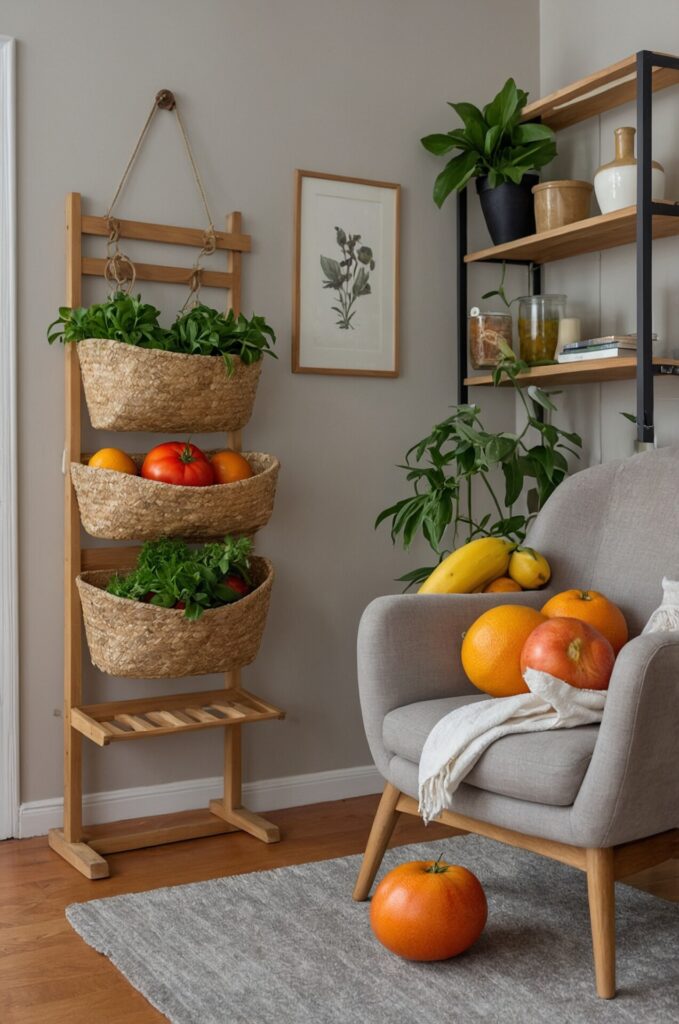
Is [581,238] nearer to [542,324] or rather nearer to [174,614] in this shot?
[542,324]

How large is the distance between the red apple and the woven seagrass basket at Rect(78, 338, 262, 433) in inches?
40.3

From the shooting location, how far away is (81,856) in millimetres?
2520

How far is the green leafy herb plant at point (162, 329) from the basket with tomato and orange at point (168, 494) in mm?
243

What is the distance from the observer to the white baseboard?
2.76m

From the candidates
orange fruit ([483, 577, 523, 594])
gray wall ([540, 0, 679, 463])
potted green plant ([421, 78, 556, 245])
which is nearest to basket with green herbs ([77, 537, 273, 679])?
orange fruit ([483, 577, 523, 594])

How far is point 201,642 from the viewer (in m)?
2.54

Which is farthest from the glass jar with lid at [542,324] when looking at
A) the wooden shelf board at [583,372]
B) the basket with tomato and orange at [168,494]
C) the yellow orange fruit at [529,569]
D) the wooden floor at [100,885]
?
the wooden floor at [100,885]

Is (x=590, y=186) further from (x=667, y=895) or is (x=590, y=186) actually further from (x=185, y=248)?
(x=667, y=895)

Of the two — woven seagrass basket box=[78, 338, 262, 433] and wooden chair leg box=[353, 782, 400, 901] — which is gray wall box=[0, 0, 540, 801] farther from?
wooden chair leg box=[353, 782, 400, 901]

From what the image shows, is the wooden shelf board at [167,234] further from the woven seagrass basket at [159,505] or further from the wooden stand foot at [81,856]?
the wooden stand foot at [81,856]

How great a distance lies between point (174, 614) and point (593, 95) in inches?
69.9

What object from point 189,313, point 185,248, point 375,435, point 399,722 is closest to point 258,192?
point 185,248

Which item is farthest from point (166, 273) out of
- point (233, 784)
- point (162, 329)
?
point (233, 784)

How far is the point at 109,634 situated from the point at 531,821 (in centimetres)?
108
